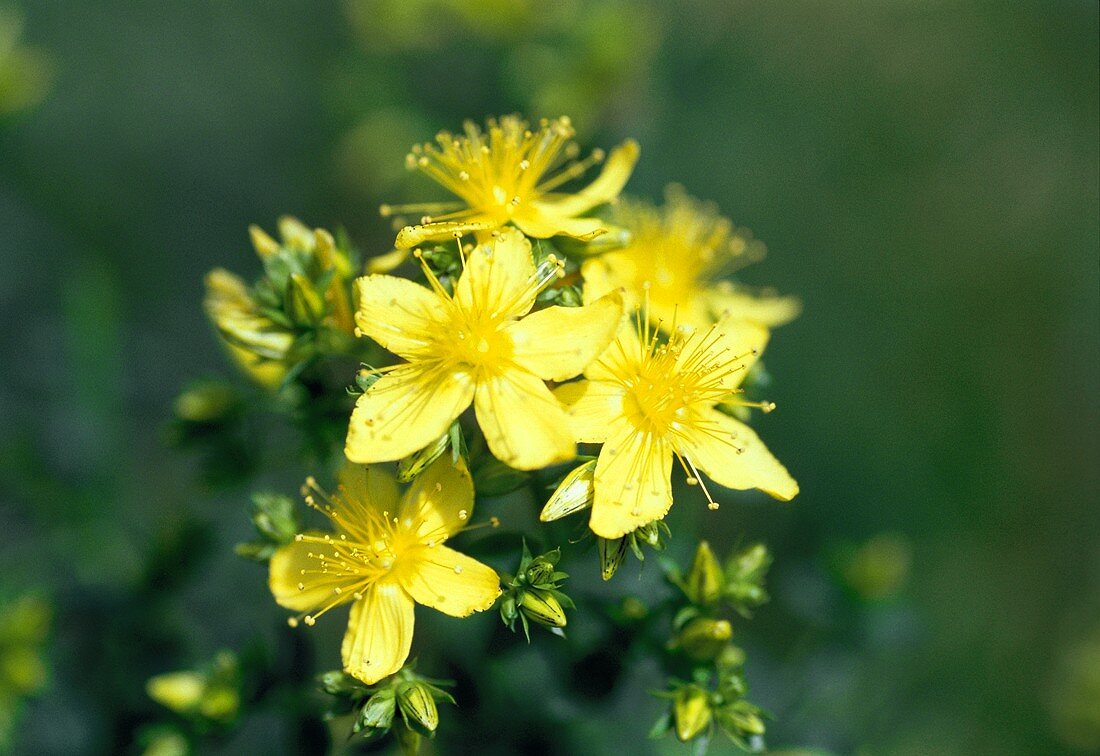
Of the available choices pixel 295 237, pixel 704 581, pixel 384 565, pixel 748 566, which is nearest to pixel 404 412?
pixel 384 565

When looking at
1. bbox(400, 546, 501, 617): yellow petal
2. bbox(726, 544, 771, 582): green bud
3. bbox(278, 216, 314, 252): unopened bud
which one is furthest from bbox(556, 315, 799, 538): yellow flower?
bbox(278, 216, 314, 252): unopened bud

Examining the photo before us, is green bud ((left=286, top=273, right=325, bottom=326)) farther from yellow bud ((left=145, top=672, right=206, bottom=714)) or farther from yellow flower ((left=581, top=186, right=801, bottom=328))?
yellow bud ((left=145, top=672, right=206, bottom=714))

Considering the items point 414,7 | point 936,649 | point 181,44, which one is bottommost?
point 936,649

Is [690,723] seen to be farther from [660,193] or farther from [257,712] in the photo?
[660,193]

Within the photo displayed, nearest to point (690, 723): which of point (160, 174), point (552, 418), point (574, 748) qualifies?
point (574, 748)

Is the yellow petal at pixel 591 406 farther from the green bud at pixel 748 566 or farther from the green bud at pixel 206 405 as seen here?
the green bud at pixel 206 405

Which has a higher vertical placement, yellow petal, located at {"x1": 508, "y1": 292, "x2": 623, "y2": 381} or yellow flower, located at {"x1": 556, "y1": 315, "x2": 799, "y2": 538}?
yellow petal, located at {"x1": 508, "y1": 292, "x2": 623, "y2": 381}
